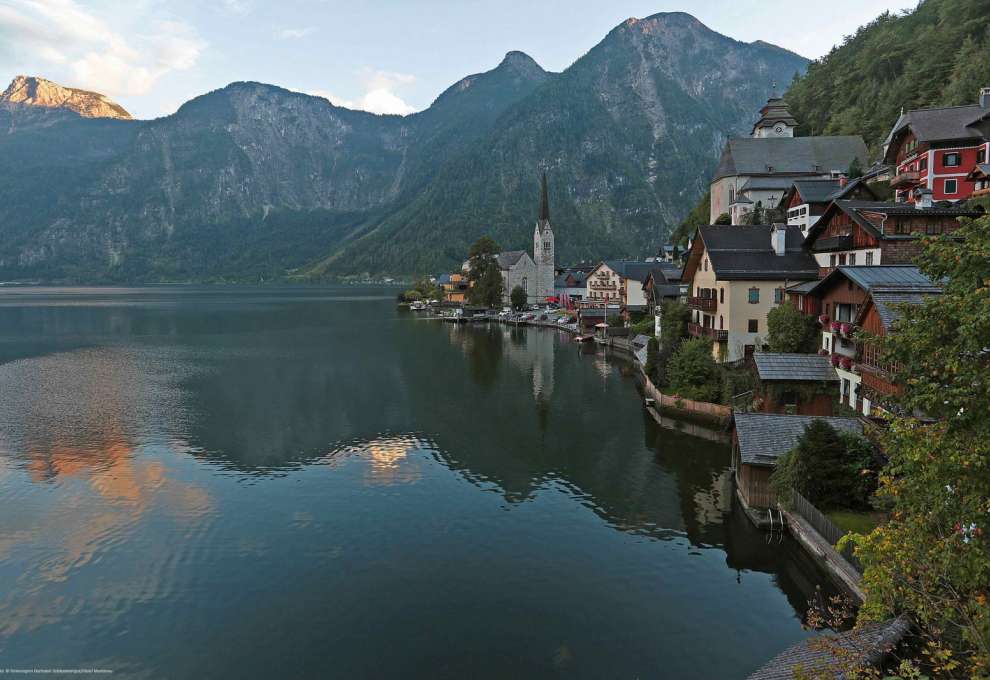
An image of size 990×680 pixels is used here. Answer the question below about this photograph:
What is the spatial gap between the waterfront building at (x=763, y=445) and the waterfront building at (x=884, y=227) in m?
16.4

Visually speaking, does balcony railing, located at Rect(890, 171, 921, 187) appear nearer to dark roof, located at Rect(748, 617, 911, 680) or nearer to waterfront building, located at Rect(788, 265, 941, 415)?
waterfront building, located at Rect(788, 265, 941, 415)

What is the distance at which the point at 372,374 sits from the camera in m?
77.9

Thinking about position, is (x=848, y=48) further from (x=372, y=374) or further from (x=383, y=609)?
(x=383, y=609)

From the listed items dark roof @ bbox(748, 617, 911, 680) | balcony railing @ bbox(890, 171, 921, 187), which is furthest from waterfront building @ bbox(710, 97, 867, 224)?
dark roof @ bbox(748, 617, 911, 680)

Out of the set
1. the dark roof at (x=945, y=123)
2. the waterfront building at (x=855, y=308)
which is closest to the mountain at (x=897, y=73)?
the dark roof at (x=945, y=123)

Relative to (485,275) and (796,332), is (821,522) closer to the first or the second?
(796,332)

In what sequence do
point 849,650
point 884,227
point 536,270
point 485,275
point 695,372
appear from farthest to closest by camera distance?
point 536,270 → point 485,275 → point 695,372 → point 884,227 → point 849,650

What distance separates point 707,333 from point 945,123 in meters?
35.6

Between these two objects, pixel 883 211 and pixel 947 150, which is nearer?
pixel 883 211

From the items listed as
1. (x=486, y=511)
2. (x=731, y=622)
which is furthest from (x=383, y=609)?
(x=731, y=622)

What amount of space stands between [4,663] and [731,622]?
82.2ft

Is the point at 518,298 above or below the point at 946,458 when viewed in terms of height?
Result: below

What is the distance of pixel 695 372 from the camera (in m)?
54.5

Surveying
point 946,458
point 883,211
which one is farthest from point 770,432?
point 883,211
